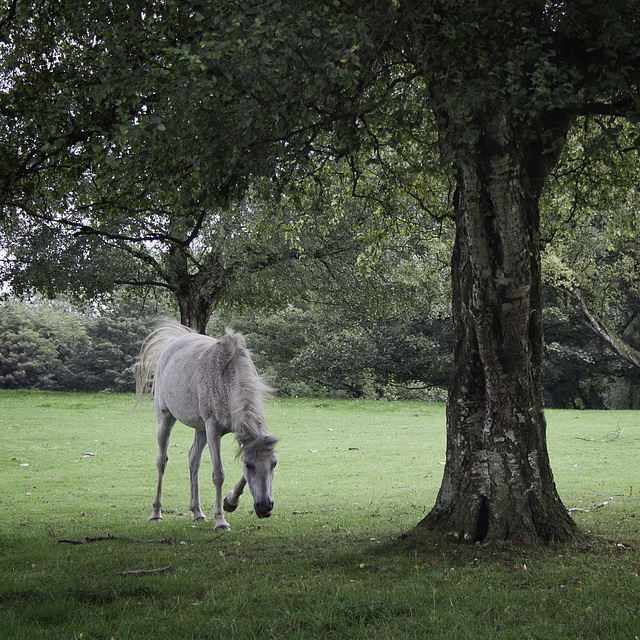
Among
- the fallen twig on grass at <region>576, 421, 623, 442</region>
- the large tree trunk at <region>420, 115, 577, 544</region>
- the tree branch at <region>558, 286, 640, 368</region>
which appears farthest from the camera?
the tree branch at <region>558, 286, 640, 368</region>

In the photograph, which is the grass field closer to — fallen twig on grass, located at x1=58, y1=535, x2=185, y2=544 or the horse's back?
fallen twig on grass, located at x1=58, y1=535, x2=185, y2=544

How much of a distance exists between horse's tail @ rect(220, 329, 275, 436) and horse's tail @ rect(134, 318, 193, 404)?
8.97 feet

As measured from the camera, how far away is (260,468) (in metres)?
8.40

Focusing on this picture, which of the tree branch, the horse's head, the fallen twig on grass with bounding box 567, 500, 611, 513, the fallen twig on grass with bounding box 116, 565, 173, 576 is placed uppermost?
the tree branch

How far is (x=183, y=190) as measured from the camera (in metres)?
7.93

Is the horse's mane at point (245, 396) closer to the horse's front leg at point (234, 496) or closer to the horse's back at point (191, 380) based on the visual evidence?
the horse's back at point (191, 380)

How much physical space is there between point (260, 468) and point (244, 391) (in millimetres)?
1281

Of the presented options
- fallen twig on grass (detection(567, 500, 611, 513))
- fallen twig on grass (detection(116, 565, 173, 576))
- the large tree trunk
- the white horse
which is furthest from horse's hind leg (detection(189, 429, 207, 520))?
fallen twig on grass (detection(567, 500, 611, 513))

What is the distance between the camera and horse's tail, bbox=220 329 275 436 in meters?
8.99

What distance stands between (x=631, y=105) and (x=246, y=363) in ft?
19.2

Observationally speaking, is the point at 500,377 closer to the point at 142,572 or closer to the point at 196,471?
the point at 142,572

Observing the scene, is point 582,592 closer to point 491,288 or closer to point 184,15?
point 491,288

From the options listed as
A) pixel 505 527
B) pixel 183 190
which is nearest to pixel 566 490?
pixel 505 527

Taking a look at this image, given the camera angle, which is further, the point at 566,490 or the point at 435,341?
the point at 435,341
